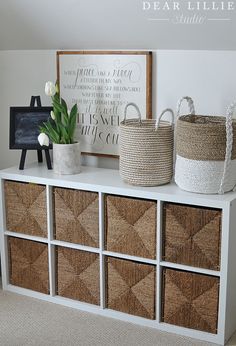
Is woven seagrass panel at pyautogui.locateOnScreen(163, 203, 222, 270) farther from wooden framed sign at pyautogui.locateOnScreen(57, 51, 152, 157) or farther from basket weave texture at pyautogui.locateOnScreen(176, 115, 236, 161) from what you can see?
wooden framed sign at pyautogui.locateOnScreen(57, 51, 152, 157)

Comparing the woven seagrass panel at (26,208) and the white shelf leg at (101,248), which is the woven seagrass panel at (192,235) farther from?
the woven seagrass panel at (26,208)

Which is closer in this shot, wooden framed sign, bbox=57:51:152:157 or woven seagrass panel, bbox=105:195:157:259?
woven seagrass panel, bbox=105:195:157:259

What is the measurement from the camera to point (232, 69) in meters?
2.70

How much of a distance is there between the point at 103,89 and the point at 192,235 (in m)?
0.94

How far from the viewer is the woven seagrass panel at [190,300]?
2.56 meters

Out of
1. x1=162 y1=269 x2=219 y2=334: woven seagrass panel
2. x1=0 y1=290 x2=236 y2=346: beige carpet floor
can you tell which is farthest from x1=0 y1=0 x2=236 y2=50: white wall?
x1=0 y1=290 x2=236 y2=346: beige carpet floor

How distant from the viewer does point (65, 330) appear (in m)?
2.71

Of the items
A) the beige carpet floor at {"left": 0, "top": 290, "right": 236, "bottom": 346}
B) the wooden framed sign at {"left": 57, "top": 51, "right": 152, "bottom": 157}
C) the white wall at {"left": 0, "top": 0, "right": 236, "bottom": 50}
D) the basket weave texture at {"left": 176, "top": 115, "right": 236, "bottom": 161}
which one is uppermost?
the white wall at {"left": 0, "top": 0, "right": 236, "bottom": 50}

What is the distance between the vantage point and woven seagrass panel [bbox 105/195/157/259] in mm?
2646

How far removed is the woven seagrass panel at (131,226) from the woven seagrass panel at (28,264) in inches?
16.1

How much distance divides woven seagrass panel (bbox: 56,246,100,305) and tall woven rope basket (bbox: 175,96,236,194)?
0.62 meters

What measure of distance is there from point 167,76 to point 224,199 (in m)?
0.72

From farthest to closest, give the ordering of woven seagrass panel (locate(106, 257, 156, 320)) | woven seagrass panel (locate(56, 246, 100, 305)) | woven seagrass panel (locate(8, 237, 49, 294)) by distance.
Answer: woven seagrass panel (locate(8, 237, 49, 294)), woven seagrass panel (locate(56, 246, 100, 305)), woven seagrass panel (locate(106, 257, 156, 320))

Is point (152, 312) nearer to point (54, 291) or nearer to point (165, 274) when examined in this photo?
point (165, 274)
